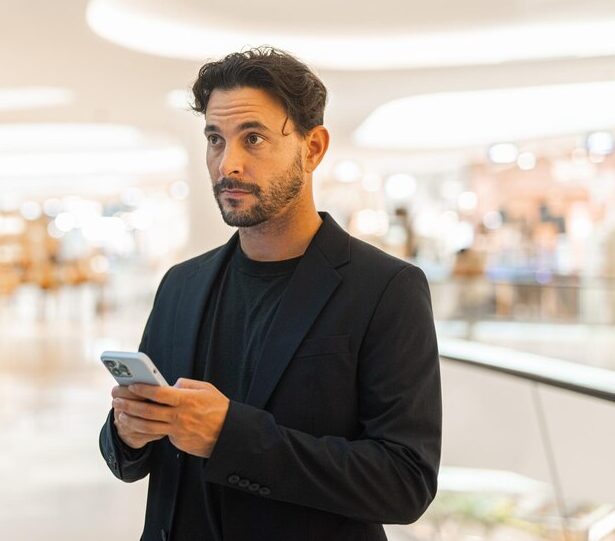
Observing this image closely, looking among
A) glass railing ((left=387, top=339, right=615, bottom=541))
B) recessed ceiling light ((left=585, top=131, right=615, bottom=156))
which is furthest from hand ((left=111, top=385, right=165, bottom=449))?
recessed ceiling light ((left=585, top=131, right=615, bottom=156))

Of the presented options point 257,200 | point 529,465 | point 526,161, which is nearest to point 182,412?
point 257,200

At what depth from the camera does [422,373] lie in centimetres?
166

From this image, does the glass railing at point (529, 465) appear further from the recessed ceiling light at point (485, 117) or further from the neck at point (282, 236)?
the recessed ceiling light at point (485, 117)

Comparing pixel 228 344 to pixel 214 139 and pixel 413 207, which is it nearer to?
pixel 214 139

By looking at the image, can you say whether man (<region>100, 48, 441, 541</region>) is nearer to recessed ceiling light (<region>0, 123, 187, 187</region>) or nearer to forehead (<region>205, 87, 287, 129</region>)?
forehead (<region>205, 87, 287, 129</region>)

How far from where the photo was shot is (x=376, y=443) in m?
1.62

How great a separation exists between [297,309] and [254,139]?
0.33 metres

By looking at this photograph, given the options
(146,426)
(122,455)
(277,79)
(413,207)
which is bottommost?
(122,455)

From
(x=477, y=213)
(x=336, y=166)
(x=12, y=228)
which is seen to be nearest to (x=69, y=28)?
(x=336, y=166)

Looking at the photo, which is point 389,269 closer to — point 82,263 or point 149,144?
point 149,144

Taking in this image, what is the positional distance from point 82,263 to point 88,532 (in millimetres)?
20566

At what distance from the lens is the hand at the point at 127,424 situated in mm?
1535

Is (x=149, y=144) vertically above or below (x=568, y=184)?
above

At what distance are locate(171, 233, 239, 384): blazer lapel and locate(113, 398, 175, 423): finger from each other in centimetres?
26
